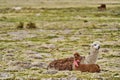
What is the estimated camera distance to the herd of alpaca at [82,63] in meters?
20.2

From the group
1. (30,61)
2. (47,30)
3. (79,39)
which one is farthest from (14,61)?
(47,30)

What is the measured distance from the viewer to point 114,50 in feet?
94.1

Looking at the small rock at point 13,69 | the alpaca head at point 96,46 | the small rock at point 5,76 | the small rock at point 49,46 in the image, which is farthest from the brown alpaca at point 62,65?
the small rock at point 49,46

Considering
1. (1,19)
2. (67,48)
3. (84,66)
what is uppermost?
(84,66)

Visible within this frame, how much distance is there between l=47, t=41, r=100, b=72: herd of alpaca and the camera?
2019 cm

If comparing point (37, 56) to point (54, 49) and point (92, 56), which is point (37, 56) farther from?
point (92, 56)

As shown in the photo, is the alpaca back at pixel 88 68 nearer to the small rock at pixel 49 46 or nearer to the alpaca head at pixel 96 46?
the alpaca head at pixel 96 46

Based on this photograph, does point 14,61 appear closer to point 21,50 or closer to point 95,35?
point 21,50

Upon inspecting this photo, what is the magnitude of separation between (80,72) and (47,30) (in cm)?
2452

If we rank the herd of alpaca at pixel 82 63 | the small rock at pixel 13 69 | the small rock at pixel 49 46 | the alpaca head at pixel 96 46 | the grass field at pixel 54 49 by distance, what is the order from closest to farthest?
the grass field at pixel 54 49 < the herd of alpaca at pixel 82 63 < the alpaca head at pixel 96 46 < the small rock at pixel 13 69 < the small rock at pixel 49 46

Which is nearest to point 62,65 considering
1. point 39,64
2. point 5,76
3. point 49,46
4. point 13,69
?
point 13,69

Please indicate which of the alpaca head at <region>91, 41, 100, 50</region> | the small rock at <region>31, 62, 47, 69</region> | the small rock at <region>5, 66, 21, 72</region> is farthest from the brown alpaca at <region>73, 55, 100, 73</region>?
the small rock at <region>5, 66, 21, 72</region>

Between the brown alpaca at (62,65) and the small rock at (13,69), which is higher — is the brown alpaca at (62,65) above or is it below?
above

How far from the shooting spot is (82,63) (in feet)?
69.1
